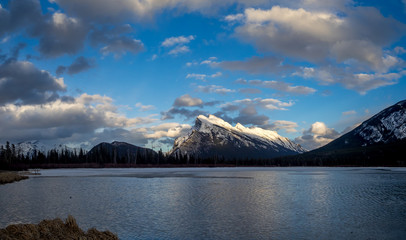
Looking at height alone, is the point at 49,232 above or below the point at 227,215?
above

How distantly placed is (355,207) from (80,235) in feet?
83.5

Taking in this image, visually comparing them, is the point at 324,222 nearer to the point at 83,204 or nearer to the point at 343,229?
the point at 343,229

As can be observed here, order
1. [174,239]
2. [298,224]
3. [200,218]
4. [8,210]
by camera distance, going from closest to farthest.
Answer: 1. [174,239]
2. [298,224]
3. [200,218]
4. [8,210]

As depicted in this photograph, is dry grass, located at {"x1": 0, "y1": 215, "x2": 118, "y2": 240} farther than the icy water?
No

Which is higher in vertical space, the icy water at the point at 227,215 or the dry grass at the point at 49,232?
the dry grass at the point at 49,232

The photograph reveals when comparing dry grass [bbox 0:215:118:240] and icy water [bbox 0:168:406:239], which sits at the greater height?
dry grass [bbox 0:215:118:240]

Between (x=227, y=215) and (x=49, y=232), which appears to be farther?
(x=227, y=215)

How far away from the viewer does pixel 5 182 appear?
63.9 metres

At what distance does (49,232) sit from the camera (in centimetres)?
1769

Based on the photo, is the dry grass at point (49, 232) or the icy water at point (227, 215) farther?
the icy water at point (227, 215)

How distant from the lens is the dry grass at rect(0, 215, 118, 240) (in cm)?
1631

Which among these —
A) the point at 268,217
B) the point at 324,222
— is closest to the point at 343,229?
the point at 324,222

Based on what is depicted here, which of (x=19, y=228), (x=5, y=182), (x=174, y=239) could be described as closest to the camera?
(x=19, y=228)

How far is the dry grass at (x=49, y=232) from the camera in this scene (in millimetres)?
16312
